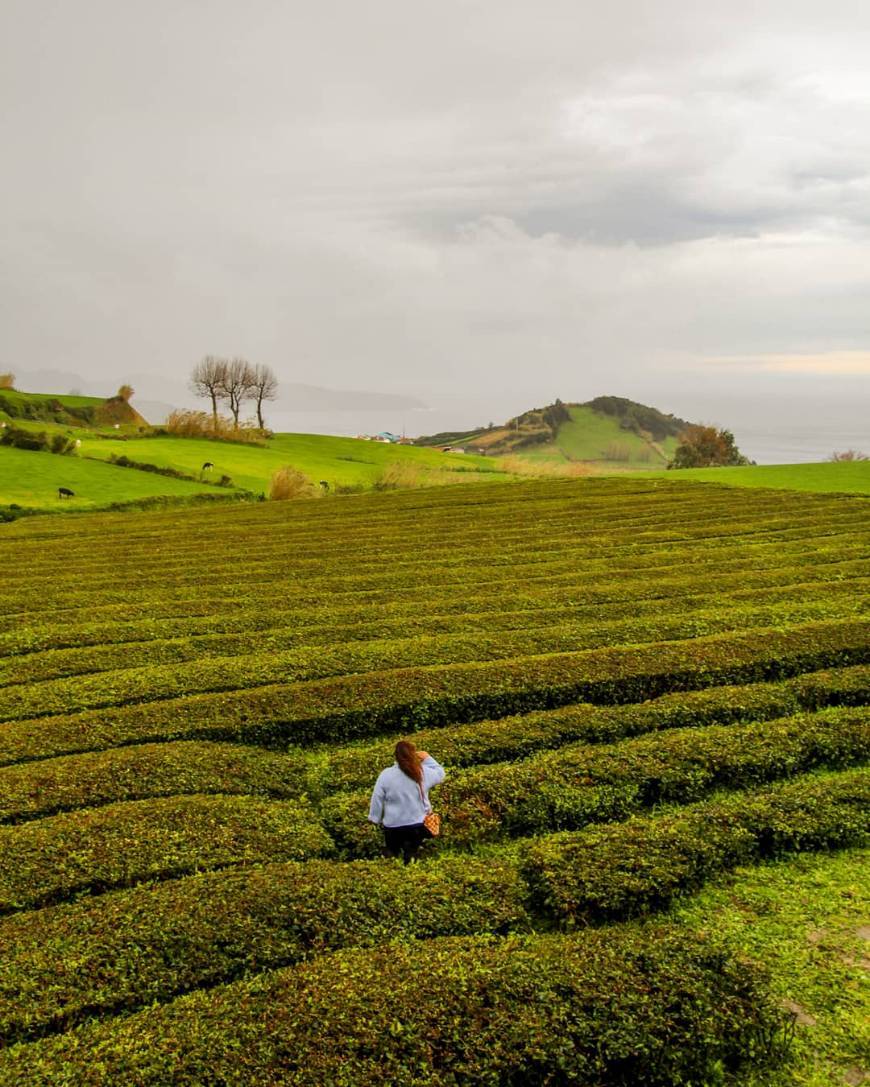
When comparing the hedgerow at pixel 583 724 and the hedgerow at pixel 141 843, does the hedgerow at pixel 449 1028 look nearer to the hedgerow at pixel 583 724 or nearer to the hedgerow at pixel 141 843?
the hedgerow at pixel 141 843

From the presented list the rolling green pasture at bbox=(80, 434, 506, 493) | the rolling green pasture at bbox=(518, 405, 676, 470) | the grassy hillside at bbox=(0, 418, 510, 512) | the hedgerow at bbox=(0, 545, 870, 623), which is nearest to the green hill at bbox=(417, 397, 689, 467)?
the rolling green pasture at bbox=(518, 405, 676, 470)

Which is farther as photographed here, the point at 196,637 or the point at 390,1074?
the point at 196,637

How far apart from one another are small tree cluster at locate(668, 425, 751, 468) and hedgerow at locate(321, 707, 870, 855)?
294ft

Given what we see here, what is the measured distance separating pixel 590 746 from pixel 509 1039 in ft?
17.7

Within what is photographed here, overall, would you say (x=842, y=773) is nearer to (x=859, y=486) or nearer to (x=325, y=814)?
(x=325, y=814)

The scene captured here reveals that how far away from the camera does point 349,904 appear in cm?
746

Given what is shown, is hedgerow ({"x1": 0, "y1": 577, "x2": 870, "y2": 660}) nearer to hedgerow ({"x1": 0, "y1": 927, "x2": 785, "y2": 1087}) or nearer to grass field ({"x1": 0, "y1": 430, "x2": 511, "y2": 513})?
hedgerow ({"x1": 0, "y1": 927, "x2": 785, "y2": 1087})

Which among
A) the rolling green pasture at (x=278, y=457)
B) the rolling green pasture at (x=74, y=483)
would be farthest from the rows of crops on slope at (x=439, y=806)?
the rolling green pasture at (x=278, y=457)

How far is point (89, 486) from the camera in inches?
1797

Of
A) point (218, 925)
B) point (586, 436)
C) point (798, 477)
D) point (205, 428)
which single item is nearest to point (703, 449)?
point (798, 477)

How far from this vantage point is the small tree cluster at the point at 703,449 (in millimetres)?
95750

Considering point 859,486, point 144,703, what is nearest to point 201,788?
point 144,703

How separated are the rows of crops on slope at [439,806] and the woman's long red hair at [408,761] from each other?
1099 millimetres

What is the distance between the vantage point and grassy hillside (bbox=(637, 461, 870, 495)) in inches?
1721
